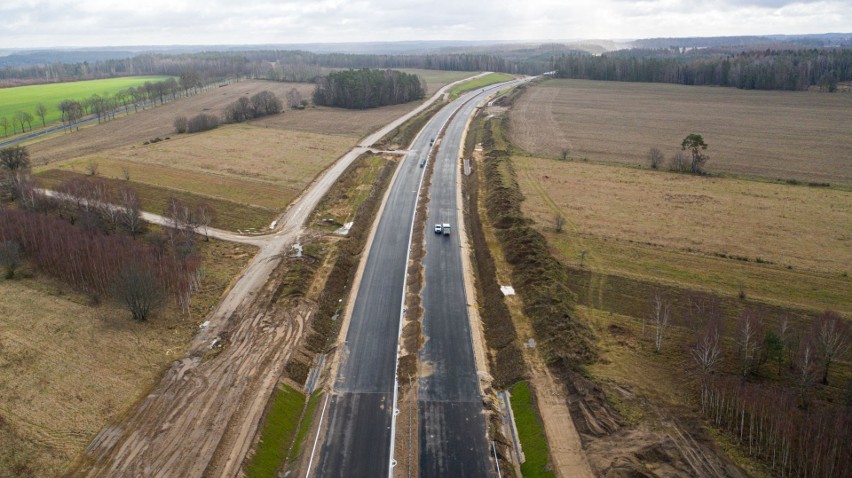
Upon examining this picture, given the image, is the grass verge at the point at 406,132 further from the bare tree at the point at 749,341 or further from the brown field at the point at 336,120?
the bare tree at the point at 749,341

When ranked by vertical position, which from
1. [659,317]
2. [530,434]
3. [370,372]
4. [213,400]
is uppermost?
[659,317]

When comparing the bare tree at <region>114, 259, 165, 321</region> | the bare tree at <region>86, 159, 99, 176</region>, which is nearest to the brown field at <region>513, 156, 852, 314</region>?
the bare tree at <region>114, 259, 165, 321</region>

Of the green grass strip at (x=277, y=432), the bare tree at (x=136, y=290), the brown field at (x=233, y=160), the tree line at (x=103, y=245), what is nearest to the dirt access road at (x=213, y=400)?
the green grass strip at (x=277, y=432)

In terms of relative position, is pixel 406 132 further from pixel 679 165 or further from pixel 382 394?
pixel 382 394

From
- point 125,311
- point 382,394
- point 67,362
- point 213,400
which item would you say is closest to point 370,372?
point 382,394

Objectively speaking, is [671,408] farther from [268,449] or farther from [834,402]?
[268,449]
